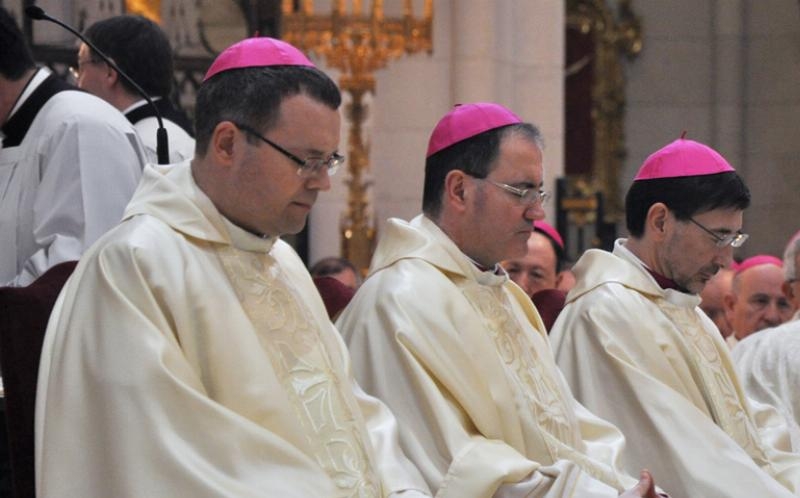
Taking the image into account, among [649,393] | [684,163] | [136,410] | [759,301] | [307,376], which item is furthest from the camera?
[759,301]

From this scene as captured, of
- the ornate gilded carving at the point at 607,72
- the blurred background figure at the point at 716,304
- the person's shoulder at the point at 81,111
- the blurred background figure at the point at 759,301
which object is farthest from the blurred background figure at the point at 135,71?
the ornate gilded carving at the point at 607,72

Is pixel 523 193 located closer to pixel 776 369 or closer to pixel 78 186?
pixel 78 186

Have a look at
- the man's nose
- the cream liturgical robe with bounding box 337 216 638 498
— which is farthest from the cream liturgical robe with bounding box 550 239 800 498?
the man's nose

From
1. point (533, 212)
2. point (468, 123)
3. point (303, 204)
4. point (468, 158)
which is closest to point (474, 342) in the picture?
point (533, 212)

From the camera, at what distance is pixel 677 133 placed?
54.3ft

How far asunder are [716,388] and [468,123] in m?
1.39

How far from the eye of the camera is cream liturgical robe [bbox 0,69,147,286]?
504 cm

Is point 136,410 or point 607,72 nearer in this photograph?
point 136,410

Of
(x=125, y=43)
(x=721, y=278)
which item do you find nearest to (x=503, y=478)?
(x=125, y=43)

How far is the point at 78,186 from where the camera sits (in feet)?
16.7

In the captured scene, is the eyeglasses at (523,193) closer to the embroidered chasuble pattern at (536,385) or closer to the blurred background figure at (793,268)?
the embroidered chasuble pattern at (536,385)

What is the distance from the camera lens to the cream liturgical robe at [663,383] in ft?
18.0

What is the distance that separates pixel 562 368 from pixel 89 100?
1.72 m

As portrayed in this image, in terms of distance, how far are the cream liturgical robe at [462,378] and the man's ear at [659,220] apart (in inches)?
33.8
